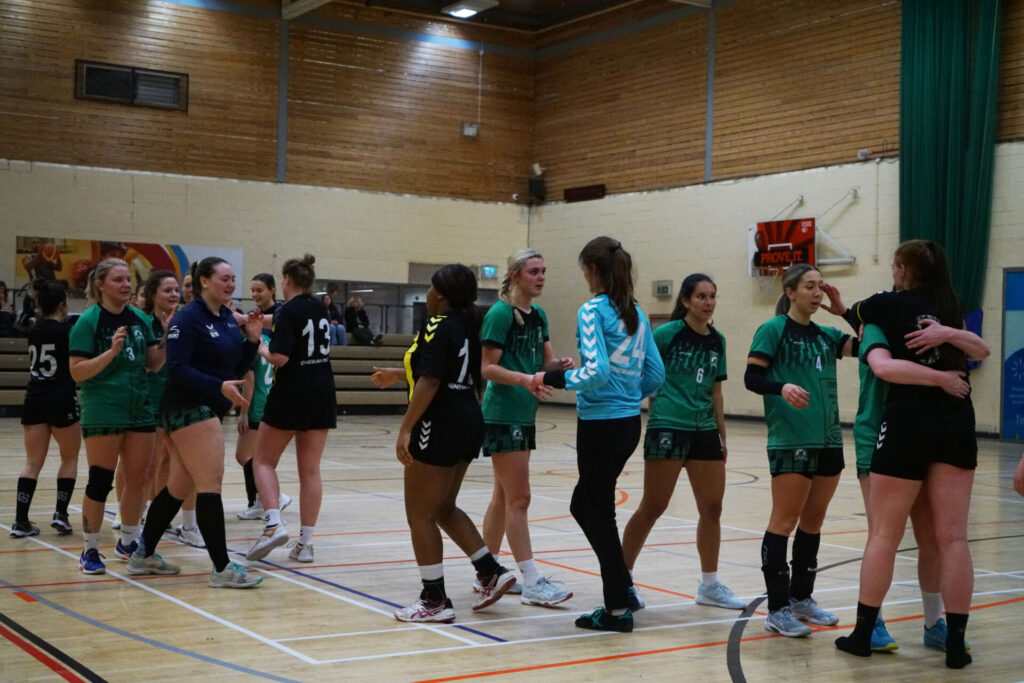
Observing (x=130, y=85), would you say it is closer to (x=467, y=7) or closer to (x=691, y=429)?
(x=467, y=7)

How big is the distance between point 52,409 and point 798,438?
5.19m

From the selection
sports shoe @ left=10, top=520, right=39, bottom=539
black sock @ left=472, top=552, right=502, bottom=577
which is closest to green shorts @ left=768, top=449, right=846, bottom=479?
black sock @ left=472, top=552, right=502, bottom=577

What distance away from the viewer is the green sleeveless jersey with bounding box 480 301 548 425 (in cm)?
567

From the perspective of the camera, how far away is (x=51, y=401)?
7738 mm

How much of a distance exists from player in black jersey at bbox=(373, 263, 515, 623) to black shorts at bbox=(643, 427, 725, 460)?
0.91 metres

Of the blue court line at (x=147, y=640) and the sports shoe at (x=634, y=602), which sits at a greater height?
the sports shoe at (x=634, y=602)

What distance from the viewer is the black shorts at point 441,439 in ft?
17.0

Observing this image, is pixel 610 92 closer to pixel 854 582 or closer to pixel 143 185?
pixel 143 185

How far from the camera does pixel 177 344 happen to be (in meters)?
5.82

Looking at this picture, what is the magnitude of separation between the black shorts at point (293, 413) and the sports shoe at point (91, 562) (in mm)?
1241

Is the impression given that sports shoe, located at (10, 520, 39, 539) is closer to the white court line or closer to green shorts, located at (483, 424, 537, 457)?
the white court line

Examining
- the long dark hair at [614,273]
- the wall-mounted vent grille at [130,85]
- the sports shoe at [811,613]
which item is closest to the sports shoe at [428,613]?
the long dark hair at [614,273]

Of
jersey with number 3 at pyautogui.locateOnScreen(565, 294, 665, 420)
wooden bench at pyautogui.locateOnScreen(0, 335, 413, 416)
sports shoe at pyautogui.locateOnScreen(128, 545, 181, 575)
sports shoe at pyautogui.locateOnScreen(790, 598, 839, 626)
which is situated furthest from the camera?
wooden bench at pyautogui.locateOnScreen(0, 335, 413, 416)

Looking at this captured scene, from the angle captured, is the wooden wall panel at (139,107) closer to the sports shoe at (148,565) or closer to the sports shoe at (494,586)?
the sports shoe at (148,565)
